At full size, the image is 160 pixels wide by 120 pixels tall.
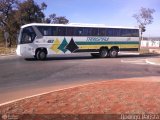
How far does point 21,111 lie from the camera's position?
28.0ft

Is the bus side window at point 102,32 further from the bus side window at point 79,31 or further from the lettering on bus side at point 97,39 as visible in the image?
the bus side window at point 79,31

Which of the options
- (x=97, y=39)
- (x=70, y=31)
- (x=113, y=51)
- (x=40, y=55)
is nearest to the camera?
(x=40, y=55)

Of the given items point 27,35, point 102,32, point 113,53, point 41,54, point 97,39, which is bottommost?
point 113,53

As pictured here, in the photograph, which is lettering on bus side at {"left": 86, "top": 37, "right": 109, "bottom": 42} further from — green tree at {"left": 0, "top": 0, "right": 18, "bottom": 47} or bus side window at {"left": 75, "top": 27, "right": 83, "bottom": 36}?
green tree at {"left": 0, "top": 0, "right": 18, "bottom": 47}

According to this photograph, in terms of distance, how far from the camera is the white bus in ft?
89.7

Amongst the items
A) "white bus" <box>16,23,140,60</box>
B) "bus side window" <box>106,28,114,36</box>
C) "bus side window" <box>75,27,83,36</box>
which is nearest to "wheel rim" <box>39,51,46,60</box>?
"white bus" <box>16,23,140,60</box>

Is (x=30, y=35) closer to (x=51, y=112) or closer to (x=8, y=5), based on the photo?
(x=51, y=112)

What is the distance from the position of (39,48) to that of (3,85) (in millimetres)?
13977

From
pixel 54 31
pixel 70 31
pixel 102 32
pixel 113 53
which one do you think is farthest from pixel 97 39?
pixel 54 31

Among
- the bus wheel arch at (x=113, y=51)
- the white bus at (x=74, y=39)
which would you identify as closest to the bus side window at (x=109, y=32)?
the white bus at (x=74, y=39)

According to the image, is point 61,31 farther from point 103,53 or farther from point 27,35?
point 103,53

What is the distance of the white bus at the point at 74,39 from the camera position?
89.7 ft

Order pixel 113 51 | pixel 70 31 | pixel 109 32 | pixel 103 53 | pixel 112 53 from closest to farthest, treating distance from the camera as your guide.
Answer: pixel 70 31
pixel 103 53
pixel 109 32
pixel 112 53
pixel 113 51

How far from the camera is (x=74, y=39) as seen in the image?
2978cm
